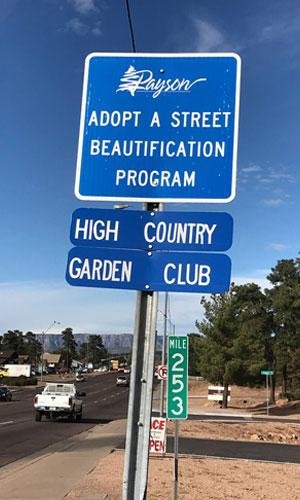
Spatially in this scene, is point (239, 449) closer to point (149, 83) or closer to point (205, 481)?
point (205, 481)

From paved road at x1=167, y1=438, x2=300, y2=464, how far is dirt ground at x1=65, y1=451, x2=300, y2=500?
1581mm

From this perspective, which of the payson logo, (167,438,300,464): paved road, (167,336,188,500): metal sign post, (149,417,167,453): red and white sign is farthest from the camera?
(167,438,300,464): paved road

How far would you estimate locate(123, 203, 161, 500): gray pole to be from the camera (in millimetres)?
2742

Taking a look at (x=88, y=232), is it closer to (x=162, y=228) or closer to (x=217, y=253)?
(x=162, y=228)

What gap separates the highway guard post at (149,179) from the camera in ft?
9.37

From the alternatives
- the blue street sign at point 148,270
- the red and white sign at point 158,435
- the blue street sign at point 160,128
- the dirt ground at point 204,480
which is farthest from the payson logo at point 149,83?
the red and white sign at point 158,435

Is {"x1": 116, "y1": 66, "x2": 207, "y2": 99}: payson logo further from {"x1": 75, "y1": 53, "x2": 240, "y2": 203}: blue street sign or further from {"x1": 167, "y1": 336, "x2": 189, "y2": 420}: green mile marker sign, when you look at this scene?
{"x1": 167, "y1": 336, "x2": 189, "y2": 420}: green mile marker sign

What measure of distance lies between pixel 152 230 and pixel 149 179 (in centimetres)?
27

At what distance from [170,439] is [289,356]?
3537cm

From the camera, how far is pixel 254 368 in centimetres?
4078

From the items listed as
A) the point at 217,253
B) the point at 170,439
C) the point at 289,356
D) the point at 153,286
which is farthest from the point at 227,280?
the point at 289,356

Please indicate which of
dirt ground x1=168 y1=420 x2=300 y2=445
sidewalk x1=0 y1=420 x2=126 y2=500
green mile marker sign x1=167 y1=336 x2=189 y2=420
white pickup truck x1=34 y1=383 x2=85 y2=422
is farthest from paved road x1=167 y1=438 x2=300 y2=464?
green mile marker sign x1=167 y1=336 x2=189 y2=420

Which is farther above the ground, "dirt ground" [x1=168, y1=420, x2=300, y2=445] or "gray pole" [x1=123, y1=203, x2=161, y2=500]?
"gray pole" [x1=123, y1=203, x2=161, y2=500]

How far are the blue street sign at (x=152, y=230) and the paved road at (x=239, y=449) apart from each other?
13665 millimetres
